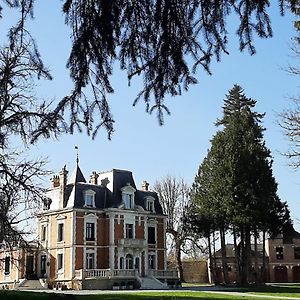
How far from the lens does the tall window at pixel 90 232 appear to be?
43.2 meters

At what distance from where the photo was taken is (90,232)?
4347 cm

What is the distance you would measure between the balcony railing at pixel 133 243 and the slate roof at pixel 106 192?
3.07 m

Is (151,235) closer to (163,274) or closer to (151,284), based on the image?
(163,274)

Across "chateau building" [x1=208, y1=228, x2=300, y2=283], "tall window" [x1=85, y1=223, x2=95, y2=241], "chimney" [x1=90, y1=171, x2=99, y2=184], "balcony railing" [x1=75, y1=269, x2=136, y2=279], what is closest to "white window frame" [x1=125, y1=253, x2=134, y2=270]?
"balcony railing" [x1=75, y1=269, x2=136, y2=279]

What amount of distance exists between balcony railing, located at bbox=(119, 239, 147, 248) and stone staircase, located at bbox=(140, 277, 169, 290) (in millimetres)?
3013

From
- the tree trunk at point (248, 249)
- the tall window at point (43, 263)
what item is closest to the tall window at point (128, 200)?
the tall window at point (43, 263)

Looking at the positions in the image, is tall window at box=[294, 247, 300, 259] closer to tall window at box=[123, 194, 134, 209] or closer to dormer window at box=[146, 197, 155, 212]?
dormer window at box=[146, 197, 155, 212]

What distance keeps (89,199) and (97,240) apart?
344 cm

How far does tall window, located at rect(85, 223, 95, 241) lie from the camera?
43.2 m

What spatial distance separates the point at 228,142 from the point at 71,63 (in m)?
37.9

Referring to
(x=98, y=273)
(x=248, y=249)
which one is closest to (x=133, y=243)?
(x=98, y=273)

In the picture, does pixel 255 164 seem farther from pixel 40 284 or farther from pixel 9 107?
pixel 9 107

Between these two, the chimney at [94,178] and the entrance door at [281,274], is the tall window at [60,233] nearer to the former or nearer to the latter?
the chimney at [94,178]

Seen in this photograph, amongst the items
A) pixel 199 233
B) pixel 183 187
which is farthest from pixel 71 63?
pixel 183 187
